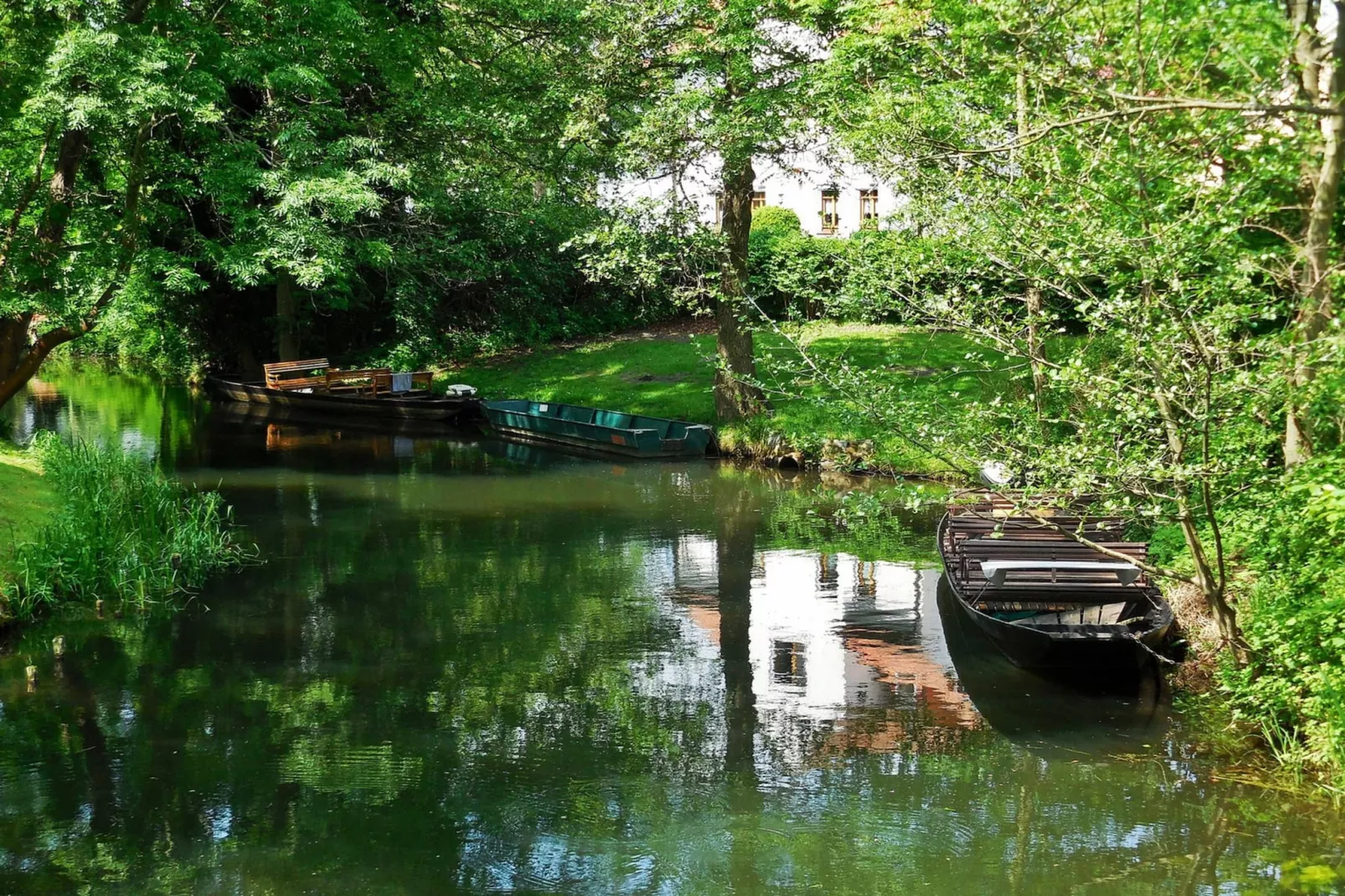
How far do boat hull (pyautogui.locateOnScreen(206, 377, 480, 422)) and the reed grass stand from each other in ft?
35.0

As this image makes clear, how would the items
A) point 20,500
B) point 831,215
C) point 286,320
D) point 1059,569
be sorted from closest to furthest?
1. point 1059,569
2. point 20,500
3. point 286,320
4. point 831,215

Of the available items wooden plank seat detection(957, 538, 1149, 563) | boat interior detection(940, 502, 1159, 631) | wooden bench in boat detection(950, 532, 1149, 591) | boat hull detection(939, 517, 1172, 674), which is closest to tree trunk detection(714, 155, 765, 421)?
wooden plank seat detection(957, 538, 1149, 563)

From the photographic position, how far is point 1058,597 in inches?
398

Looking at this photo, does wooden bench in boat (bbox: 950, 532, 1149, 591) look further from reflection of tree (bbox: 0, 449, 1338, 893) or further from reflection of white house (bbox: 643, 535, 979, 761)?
reflection of tree (bbox: 0, 449, 1338, 893)

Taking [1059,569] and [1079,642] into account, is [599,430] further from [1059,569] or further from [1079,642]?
A: [1079,642]

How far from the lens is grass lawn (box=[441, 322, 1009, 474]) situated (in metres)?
19.6

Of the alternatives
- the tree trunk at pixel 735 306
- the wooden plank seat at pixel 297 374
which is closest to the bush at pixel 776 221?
the tree trunk at pixel 735 306

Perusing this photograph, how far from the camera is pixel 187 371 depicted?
113ft

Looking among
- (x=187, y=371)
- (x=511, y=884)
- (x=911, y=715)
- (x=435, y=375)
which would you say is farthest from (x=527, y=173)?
(x=511, y=884)

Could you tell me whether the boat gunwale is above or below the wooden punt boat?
below

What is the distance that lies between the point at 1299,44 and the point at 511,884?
691 centimetres

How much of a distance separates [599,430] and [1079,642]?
45.2 feet

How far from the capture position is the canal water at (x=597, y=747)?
6980 millimetres

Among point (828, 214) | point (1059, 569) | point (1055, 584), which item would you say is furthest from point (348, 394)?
point (1055, 584)
